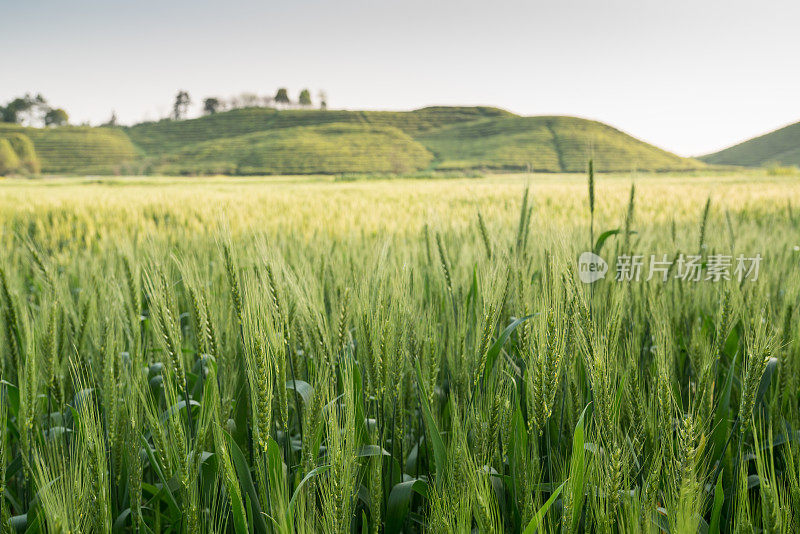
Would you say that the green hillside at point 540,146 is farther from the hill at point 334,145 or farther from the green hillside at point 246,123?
the green hillside at point 246,123

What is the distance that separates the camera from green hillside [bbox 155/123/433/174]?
72125 mm

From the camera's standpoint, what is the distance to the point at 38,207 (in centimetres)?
643

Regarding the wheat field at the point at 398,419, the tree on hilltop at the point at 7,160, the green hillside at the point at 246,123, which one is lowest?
the wheat field at the point at 398,419

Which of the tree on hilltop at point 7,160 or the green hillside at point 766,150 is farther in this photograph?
the green hillside at point 766,150

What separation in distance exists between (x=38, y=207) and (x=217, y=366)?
685 centimetres

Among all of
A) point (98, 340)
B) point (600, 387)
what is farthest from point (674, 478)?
point (98, 340)

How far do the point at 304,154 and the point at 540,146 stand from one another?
143ft

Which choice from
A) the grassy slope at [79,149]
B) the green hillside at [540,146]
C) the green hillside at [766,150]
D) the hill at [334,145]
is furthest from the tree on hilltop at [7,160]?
the green hillside at [766,150]

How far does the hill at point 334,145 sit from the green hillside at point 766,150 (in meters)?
13.8

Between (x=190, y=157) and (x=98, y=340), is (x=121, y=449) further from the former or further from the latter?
(x=190, y=157)

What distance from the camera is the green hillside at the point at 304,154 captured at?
7212 centimetres

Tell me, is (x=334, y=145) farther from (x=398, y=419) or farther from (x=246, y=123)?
(x=398, y=419)

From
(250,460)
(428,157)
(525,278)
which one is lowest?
(250,460)

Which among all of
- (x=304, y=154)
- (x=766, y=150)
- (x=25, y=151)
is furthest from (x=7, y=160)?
(x=766, y=150)
